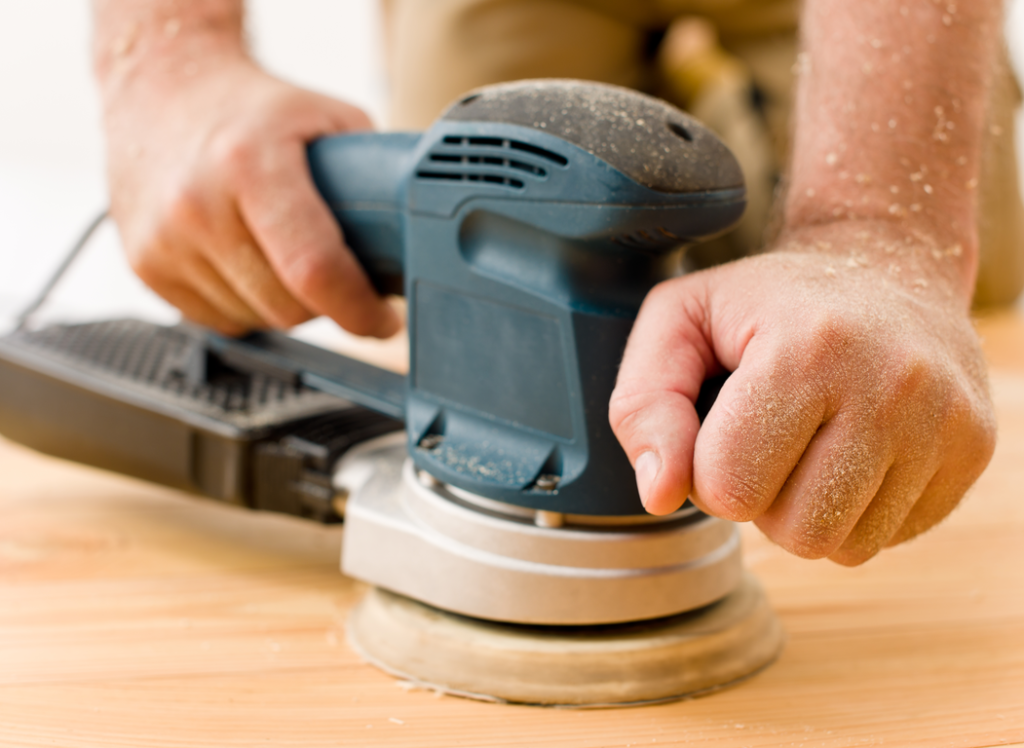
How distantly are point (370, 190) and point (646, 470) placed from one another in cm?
38

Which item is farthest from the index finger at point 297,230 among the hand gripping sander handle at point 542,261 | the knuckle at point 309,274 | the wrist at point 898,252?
the wrist at point 898,252

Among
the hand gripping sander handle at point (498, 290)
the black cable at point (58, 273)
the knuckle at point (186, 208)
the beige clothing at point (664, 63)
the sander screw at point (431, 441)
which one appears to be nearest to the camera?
the hand gripping sander handle at point (498, 290)

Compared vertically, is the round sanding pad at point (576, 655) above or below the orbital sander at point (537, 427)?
below

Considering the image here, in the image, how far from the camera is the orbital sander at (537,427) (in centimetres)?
58

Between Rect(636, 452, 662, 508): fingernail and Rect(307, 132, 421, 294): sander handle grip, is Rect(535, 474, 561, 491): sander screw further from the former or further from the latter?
Rect(307, 132, 421, 294): sander handle grip

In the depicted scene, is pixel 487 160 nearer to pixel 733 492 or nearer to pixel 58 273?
pixel 733 492

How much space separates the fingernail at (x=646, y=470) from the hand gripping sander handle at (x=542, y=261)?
9 centimetres

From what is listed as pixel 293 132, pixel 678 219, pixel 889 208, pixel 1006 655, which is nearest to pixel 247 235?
pixel 293 132

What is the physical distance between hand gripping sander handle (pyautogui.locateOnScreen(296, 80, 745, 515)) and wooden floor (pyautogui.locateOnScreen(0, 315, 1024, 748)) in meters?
0.15

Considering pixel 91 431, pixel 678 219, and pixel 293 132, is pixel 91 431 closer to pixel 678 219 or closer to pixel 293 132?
pixel 293 132

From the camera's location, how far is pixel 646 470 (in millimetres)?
494

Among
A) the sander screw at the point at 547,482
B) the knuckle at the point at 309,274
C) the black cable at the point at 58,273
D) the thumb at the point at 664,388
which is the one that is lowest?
the black cable at the point at 58,273

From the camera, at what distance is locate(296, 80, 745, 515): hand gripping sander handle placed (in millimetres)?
568

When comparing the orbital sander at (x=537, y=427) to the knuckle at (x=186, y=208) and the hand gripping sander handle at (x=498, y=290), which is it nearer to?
the hand gripping sander handle at (x=498, y=290)
